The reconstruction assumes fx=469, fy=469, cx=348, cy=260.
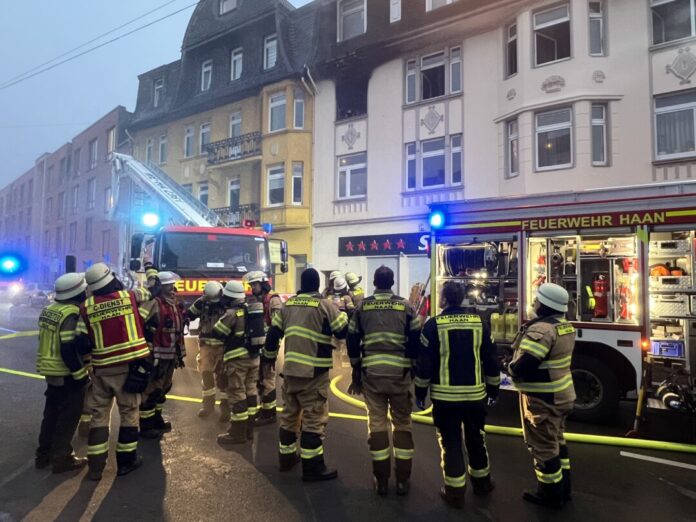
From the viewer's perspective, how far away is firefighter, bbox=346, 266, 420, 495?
3.64 m

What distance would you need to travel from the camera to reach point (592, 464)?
425 centimetres

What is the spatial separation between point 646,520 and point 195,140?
2165 cm

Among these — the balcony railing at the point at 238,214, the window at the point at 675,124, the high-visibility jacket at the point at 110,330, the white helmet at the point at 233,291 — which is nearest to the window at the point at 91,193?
the balcony railing at the point at 238,214

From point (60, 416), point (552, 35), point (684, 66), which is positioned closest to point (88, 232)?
point (552, 35)

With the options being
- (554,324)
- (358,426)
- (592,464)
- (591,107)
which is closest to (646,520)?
(592,464)

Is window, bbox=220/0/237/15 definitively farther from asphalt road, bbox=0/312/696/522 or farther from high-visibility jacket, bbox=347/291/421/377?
high-visibility jacket, bbox=347/291/421/377

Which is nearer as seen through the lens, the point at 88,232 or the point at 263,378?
the point at 263,378

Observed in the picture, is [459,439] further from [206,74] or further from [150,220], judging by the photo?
[206,74]

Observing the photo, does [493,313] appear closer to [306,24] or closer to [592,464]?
[592,464]

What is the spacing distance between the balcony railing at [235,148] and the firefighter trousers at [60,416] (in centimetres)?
1524

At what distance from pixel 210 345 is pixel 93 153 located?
31.5m

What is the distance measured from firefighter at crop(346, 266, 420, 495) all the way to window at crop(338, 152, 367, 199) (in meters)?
12.7

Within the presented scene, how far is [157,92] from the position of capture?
24.4 metres

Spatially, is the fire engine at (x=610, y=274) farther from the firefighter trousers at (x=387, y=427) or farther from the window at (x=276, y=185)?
the window at (x=276, y=185)
